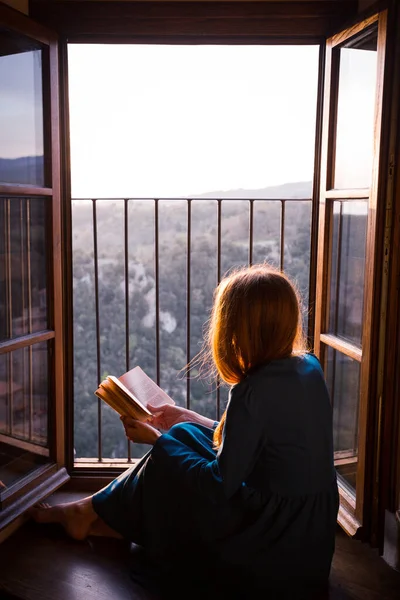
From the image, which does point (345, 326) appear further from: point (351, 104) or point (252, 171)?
point (252, 171)

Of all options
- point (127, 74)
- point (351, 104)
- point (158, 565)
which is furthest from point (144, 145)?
point (158, 565)

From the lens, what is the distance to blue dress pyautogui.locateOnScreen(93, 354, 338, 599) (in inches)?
61.6

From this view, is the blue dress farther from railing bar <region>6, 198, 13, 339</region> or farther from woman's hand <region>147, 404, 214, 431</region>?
railing bar <region>6, 198, 13, 339</region>

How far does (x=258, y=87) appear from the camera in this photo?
11.1ft

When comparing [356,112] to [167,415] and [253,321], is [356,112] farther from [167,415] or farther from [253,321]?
[167,415]

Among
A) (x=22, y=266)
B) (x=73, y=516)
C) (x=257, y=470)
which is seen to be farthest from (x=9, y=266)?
(x=257, y=470)

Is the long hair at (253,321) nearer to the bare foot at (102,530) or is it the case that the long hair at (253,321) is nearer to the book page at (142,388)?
the book page at (142,388)

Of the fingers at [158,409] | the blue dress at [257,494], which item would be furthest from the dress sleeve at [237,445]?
the fingers at [158,409]

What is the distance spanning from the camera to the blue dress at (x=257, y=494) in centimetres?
157

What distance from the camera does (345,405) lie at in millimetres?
2182

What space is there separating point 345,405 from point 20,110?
1.50 m

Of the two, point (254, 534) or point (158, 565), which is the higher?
point (254, 534)

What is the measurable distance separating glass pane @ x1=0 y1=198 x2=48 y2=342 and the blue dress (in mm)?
718

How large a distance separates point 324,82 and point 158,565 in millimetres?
1715
